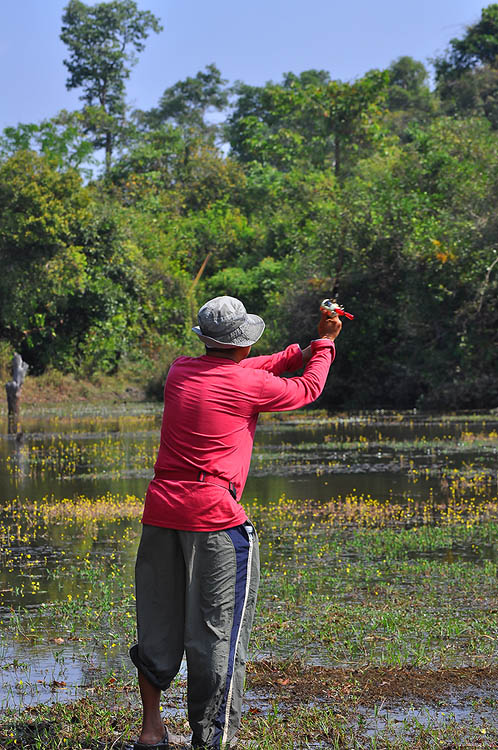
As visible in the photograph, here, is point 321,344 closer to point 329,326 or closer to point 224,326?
point 329,326

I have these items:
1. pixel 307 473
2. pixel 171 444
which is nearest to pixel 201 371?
pixel 171 444

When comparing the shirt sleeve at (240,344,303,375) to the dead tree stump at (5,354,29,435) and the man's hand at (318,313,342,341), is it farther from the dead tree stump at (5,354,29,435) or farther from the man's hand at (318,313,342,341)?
the dead tree stump at (5,354,29,435)

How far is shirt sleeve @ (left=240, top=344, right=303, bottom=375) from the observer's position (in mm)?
5507

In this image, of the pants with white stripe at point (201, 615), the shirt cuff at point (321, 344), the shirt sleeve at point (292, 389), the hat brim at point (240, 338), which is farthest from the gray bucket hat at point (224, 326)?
the pants with white stripe at point (201, 615)

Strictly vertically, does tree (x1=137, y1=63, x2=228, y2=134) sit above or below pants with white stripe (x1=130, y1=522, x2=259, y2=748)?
above

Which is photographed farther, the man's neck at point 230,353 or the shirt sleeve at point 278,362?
the shirt sleeve at point 278,362

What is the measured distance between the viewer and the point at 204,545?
4.84 meters

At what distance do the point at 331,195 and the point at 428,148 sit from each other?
8.97 meters

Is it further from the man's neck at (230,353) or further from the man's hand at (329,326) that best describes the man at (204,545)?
the man's hand at (329,326)

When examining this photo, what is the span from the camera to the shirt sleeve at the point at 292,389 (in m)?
5.14

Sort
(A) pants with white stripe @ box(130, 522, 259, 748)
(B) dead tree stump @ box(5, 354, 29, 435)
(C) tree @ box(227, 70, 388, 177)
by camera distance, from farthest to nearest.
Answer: (C) tree @ box(227, 70, 388, 177) → (B) dead tree stump @ box(5, 354, 29, 435) → (A) pants with white stripe @ box(130, 522, 259, 748)

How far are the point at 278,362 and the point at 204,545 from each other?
3.69 ft

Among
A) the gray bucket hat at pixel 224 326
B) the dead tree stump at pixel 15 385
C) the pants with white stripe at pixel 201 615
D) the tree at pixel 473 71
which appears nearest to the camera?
the pants with white stripe at pixel 201 615

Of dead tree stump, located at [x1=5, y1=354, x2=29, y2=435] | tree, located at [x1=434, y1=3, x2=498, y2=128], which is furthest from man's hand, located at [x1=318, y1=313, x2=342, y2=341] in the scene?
tree, located at [x1=434, y1=3, x2=498, y2=128]
